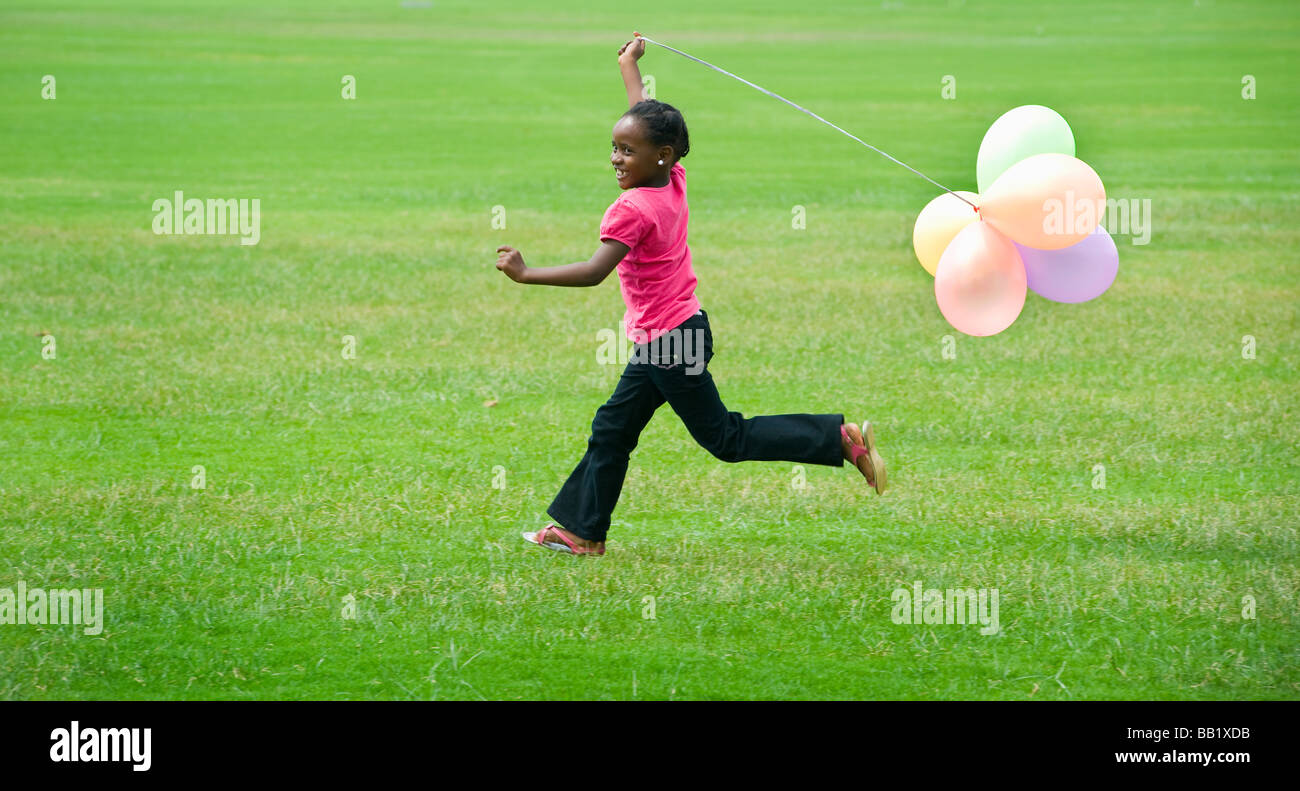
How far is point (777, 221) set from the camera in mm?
15688

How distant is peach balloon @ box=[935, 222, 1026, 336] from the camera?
6023mm

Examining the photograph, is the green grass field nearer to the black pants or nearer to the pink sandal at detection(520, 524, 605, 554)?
the pink sandal at detection(520, 524, 605, 554)

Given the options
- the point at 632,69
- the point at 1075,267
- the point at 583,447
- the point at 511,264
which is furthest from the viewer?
the point at 583,447

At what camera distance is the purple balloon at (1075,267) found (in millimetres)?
6262

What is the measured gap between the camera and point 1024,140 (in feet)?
20.7

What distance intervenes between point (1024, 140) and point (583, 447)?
2.75 m

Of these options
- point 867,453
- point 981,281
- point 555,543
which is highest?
point 981,281

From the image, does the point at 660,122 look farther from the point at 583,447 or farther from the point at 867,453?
the point at 583,447

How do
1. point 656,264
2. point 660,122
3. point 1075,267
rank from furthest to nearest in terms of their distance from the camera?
point 1075,267 → point 656,264 → point 660,122

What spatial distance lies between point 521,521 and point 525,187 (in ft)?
38.8

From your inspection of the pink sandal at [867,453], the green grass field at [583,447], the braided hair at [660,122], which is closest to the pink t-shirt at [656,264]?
the braided hair at [660,122]

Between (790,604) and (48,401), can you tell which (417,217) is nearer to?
(48,401)

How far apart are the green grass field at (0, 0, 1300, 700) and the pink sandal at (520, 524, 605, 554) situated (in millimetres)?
103

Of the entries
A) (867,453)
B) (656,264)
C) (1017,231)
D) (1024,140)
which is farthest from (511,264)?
(1024,140)
